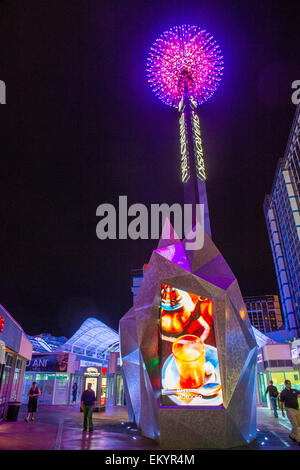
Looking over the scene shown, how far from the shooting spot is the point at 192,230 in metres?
9.69

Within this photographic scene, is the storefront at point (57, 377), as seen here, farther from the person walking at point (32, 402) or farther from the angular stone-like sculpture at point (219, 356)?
the angular stone-like sculpture at point (219, 356)

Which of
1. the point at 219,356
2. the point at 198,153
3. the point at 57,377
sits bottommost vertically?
the point at 57,377

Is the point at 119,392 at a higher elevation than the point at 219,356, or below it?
below

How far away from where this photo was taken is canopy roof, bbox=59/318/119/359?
93.8ft

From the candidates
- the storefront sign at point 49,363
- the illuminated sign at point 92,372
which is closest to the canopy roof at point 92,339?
the storefront sign at point 49,363

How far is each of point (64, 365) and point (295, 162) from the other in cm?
4407

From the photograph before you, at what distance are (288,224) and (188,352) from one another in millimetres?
52771

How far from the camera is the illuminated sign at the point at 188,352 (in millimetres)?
7906

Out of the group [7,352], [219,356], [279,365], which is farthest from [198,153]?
[279,365]

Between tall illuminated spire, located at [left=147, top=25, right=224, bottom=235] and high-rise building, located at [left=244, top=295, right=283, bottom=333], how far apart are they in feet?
327

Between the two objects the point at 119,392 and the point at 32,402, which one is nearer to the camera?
the point at 32,402

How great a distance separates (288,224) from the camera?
55.0m

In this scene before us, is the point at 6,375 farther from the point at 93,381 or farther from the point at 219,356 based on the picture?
the point at 219,356

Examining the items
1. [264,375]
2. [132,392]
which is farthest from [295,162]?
[132,392]
